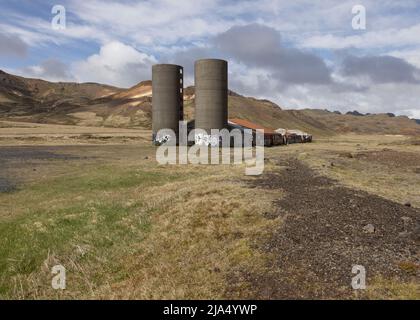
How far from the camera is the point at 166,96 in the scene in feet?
269

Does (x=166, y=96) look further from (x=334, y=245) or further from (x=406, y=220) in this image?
(x=334, y=245)

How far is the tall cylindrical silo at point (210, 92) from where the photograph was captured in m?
74.9

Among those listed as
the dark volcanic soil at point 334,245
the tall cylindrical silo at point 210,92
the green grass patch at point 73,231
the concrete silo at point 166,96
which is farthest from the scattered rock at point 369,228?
the concrete silo at point 166,96

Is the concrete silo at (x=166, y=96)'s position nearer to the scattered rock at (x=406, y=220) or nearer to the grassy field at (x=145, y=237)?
the grassy field at (x=145, y=237)

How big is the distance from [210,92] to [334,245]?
64712 mm

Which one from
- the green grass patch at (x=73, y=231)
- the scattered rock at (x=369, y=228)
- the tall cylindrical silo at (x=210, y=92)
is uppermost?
the tall cylindrical silo at (x=210, y=92)

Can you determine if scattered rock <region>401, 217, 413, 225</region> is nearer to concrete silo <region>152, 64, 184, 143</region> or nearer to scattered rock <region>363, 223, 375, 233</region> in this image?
scattered rock <region>363, 223, 375, 233</region>

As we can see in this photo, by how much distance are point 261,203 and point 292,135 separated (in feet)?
Answer: 286

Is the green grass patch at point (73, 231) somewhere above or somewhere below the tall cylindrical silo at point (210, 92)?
below

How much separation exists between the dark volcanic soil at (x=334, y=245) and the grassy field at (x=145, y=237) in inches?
21.1

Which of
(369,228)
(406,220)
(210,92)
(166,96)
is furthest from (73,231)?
(166,96)

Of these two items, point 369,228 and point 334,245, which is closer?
point 334,245

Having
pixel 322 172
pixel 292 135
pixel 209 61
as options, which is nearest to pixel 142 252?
pixel 322 172
